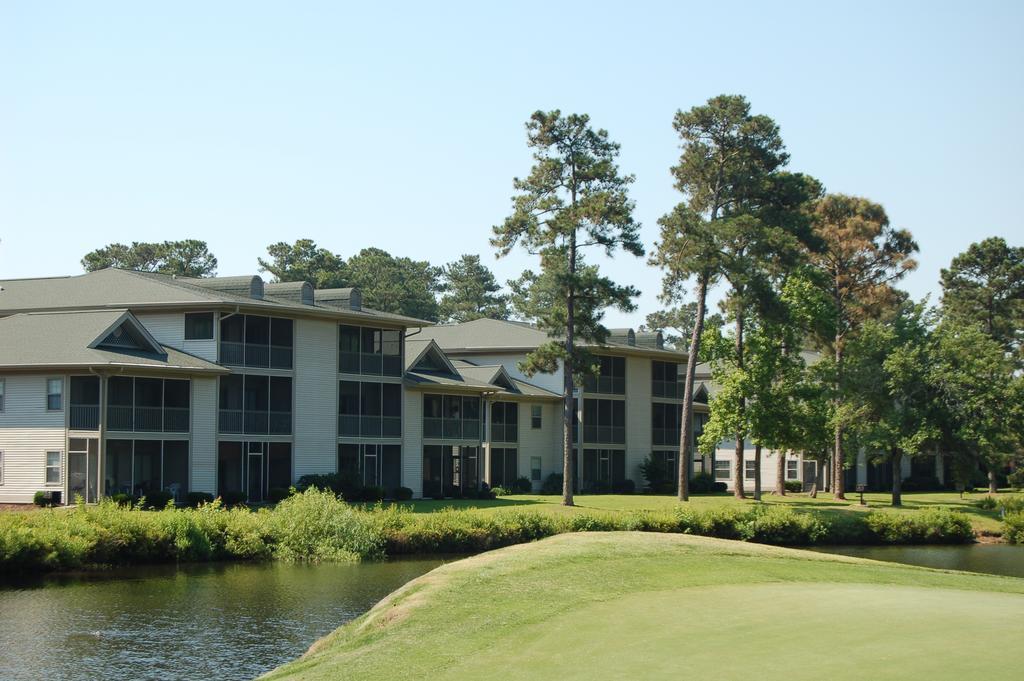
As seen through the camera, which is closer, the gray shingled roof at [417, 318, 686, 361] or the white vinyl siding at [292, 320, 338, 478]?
the white vinyl siding at [292, 320, 338, 478]

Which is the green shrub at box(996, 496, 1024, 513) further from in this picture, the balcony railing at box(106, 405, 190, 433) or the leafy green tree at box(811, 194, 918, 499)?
the balcony railing at box(106, 405, 190, 433)

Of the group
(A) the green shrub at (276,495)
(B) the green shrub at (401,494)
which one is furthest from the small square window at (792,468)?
(A) the green shrub at (276,495)

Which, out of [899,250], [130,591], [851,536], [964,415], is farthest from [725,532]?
[899,250]

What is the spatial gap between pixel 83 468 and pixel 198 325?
24.9ft

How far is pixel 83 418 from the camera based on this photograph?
1720 inches

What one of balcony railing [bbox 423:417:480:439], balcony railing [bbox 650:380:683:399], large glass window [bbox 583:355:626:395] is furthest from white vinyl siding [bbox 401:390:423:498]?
balcony railing [bbox 650:380:683:399]

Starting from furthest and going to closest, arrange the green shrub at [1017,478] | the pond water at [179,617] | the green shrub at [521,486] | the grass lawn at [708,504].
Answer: the green shrub at [1017,478] → the green shrub at [521,486] → the grass lawn at [708,504] → the pond water at [179,617]

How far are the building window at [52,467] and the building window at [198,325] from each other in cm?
722

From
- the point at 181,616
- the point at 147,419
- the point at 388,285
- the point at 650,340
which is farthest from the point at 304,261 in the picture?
the point at 181,616

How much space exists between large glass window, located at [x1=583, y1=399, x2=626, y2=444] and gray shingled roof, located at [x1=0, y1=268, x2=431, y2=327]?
1532 cm

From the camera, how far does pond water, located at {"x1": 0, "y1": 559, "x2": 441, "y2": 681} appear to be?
19531 mm

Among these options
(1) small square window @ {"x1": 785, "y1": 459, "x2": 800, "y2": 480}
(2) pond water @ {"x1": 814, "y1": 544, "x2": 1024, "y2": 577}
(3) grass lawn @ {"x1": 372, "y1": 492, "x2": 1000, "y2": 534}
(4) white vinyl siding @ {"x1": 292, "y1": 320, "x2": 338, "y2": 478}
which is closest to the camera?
(2) pond water @ {"x1": 814, "y1": 544, "x2": 1024, "y2": 577}

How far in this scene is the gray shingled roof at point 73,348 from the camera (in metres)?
43.1

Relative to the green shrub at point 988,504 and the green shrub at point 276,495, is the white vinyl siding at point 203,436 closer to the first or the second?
the green shrub at point 276,495
